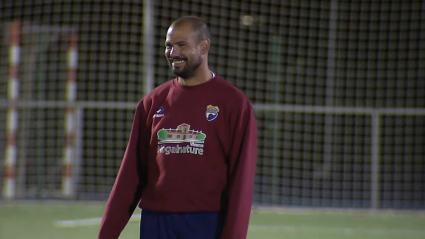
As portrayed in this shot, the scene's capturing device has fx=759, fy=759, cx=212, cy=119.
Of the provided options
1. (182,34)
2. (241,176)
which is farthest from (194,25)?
(241,176)

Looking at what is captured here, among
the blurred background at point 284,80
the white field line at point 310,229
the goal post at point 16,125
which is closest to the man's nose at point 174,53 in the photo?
the white field line at point 310,229

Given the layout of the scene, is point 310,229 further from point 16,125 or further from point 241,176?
point 241,176

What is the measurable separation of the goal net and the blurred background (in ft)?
0.11

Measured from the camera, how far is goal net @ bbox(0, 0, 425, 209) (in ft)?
40.7

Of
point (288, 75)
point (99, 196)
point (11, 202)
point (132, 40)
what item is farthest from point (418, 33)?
point (11, 202)

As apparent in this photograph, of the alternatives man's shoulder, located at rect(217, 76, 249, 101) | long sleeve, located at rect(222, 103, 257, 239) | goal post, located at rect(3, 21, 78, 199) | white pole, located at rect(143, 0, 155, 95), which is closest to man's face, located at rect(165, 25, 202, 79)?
man's shoulder, located at rect(217, 76, 249, 101)

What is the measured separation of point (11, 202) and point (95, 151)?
155 inches

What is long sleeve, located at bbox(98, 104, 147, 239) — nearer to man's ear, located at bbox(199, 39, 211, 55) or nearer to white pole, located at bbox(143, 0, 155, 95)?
man's ear, located at bbox(199, 39, 211, 55)

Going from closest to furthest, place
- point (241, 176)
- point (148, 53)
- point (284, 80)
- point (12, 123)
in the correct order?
1. point (241, 176)
2. point (148, 53)
3. point (12, 123)
4. point (284, 80)

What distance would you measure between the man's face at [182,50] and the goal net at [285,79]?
8.81 m

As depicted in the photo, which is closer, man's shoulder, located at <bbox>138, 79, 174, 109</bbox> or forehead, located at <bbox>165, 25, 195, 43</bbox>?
forehead, located at <bbox>165, 25, 195, 43</bbox>

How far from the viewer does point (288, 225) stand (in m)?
7.74

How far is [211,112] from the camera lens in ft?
9.66

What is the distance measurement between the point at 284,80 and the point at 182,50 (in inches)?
428
